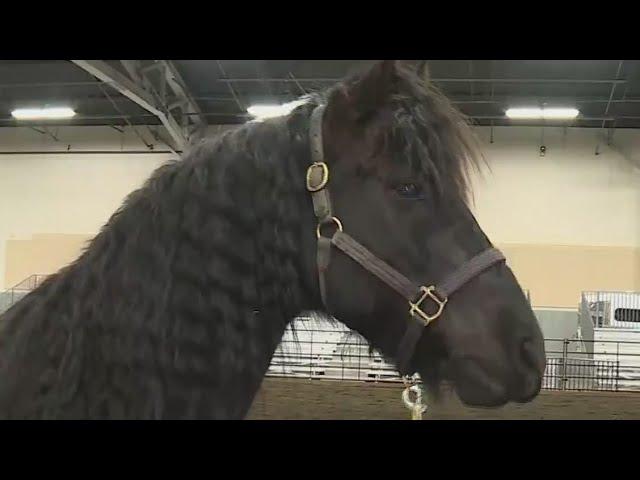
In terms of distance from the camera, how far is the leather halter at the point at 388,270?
114 cm

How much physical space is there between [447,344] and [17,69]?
9.75 meters

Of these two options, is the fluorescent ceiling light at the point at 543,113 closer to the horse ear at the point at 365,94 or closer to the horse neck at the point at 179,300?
the horse ear at the point at 365,94

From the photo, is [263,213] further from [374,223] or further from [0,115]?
[0,115]

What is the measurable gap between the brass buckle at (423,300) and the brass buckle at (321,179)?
0.85ft

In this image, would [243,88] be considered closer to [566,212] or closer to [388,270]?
[566,212]

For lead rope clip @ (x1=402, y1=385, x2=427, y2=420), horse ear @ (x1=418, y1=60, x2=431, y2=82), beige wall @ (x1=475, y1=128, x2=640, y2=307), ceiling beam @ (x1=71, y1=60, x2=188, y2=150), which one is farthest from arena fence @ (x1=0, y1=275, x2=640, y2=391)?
horse ear @ (x1=418, y1=60, x2=431, y2=82)

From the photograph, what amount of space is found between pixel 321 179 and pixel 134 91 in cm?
801

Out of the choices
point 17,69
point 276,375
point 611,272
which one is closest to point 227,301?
point 276,375

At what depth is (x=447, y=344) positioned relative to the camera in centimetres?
116

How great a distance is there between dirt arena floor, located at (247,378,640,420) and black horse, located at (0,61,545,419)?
423 cm

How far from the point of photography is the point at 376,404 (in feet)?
18.4

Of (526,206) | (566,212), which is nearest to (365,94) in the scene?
(526,206)

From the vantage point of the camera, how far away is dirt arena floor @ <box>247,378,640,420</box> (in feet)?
17.7
